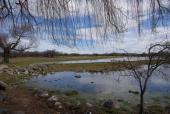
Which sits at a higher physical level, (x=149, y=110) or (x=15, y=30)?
(x=15, y=30)

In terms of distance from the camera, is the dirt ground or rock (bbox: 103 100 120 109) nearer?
the dirt ground

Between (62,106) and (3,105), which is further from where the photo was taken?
(62,106)

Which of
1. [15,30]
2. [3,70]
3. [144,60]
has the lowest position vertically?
[3,70]

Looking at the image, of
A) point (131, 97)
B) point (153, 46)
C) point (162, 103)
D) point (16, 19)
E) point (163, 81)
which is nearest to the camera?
point (16, 19)

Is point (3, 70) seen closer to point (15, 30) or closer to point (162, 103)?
point (162, 103)

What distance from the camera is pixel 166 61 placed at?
14617 millimetres

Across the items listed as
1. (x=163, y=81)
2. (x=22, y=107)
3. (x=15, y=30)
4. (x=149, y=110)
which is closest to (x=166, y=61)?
(x=149, y=110)

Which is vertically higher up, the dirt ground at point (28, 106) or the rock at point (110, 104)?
the dirt ground at point (28, 106)

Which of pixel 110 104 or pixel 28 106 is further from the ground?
pixel 28 106

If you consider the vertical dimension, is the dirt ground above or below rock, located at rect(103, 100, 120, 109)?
above

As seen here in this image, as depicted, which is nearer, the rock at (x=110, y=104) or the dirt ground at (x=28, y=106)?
the dirt ground at (x=28, y=106)

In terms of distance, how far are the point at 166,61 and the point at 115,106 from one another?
4.77 m

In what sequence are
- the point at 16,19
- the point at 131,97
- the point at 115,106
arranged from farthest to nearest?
the point at 131,97
the point at 115,106
the point at 16,19

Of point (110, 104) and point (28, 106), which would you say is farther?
point (110, 104)
